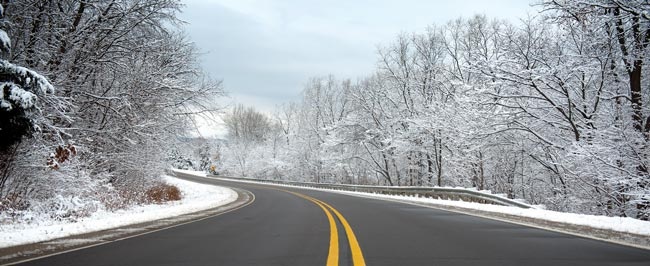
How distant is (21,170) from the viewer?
38.6ft

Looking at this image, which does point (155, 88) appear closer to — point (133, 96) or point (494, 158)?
point (133, 96)

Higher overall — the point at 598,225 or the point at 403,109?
the point at 403,109

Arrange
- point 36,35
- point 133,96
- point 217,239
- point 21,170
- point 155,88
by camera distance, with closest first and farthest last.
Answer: point 217,239, point 36,35, point 21,170, point 133,96, point 155,88

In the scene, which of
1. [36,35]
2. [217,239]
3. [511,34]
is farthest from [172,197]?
[511,34]

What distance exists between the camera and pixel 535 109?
16828 mm

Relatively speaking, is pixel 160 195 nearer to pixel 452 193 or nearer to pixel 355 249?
pixel 452 193

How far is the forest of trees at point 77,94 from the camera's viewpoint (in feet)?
32.3

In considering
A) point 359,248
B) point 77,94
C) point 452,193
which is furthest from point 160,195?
point 359,248

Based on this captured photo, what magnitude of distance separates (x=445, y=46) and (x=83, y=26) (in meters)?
25.4

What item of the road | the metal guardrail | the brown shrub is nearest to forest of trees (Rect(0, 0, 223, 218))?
the brown shrub

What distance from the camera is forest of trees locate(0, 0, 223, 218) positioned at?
32.3 ft

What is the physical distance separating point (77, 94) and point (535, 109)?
631 inches

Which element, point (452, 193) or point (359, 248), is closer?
point (359, 248)

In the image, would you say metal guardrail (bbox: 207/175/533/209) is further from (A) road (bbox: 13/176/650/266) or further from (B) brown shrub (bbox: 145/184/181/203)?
(B) brown shrub (bbox: 145/184/181/203)
